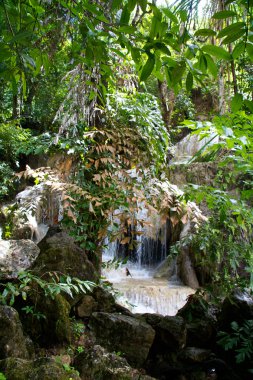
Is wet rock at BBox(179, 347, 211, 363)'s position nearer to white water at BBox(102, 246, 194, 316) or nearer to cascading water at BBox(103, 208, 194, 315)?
cascading water at BBox(103, 208, 194, 315)

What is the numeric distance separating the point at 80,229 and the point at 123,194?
0.69m

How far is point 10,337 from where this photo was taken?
8.34 ft

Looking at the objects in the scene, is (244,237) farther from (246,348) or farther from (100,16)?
(100,16)

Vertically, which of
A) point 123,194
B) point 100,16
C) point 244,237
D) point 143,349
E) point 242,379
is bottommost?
point 242,379

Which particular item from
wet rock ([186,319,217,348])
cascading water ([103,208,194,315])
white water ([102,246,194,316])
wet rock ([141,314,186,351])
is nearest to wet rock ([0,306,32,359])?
cascading water ([103,208,194,315])

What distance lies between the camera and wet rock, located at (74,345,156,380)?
2.40 m

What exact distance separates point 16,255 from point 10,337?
6.40ft

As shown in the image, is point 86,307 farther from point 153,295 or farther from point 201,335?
point 153,295

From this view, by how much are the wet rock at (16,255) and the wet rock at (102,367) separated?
1.72m

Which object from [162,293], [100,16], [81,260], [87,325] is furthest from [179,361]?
[100,16]

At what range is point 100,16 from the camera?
1.00m

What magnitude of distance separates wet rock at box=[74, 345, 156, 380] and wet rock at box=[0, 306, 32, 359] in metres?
0.46

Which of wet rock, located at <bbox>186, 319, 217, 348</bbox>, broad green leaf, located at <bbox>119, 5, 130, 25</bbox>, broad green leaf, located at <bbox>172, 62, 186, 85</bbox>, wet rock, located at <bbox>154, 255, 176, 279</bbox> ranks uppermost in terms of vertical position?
broad green leaf, located at <bbox>119, 5, 130, 25</bbox>

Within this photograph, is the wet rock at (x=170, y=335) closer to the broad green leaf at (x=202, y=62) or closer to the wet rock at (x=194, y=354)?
the wet rock at (x=194, y=354)
